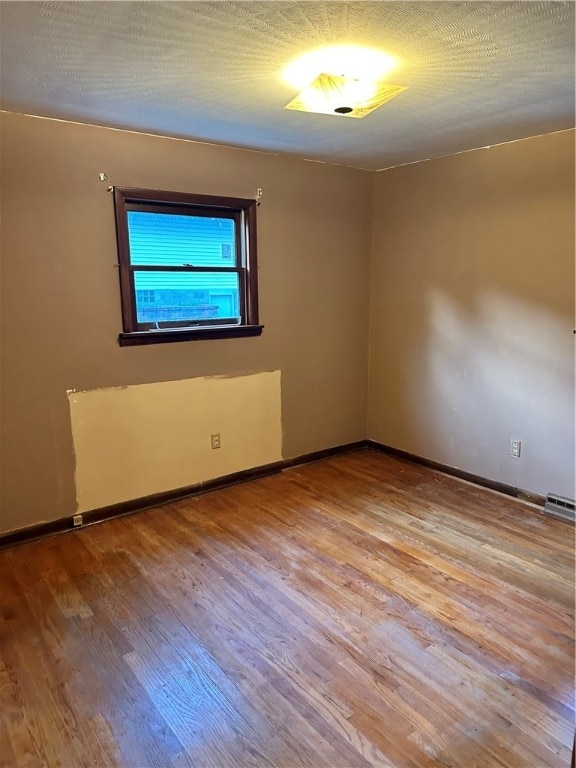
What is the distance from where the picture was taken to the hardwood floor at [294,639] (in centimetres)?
165

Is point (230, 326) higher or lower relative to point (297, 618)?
higher

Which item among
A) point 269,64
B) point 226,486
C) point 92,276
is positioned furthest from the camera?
point 226,486

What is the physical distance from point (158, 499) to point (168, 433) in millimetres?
454

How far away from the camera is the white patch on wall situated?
10.2ft

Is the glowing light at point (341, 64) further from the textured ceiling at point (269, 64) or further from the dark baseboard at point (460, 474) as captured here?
the dark baseboard at point (460, 474)

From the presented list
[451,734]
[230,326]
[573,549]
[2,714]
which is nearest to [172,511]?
[230,326]

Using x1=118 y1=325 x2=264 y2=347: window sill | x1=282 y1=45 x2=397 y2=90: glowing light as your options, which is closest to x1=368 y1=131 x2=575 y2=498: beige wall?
x1=118 y1=325 x2=264 y2=347: window sill

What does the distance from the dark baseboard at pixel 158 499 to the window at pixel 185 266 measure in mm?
1047

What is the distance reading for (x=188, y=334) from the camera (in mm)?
3336

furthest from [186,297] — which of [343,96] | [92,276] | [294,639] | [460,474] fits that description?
[460,474]

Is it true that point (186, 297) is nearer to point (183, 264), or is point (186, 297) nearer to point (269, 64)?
point (183, 264)

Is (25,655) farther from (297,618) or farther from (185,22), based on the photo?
(185,22)

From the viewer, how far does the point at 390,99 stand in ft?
7.65

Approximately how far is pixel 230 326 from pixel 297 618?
199cm
